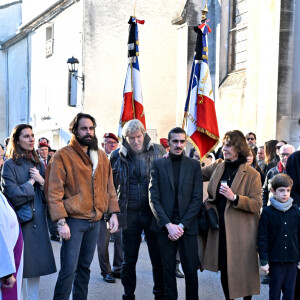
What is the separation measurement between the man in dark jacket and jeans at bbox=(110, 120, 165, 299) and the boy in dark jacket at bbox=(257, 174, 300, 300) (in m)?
1.22

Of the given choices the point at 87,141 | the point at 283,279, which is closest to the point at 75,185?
the point at 87,141

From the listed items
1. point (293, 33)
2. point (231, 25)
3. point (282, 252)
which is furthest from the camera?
point (231, 25)

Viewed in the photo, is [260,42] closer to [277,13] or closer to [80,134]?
[277,13]

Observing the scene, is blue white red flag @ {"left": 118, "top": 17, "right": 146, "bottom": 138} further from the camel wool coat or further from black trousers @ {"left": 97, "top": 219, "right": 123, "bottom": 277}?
the camel wool coat

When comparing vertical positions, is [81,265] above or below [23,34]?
below

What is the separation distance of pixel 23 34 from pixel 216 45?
15.2 metres

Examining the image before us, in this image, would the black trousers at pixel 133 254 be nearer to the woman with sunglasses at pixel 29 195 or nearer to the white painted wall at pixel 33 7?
the woman with sunglasses at pixel 29 195

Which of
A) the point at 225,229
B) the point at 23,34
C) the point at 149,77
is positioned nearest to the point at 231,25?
the point at 149,77

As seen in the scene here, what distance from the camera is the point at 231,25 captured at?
1384 centimetres

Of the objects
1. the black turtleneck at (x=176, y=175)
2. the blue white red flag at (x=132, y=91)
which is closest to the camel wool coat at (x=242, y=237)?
the black turtleneck at (x=176, y=175)

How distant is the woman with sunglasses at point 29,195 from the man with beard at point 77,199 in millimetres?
265

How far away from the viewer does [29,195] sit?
16.3ft

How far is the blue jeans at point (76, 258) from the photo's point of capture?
15.9ft

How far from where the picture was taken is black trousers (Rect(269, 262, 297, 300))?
16.3 ft
